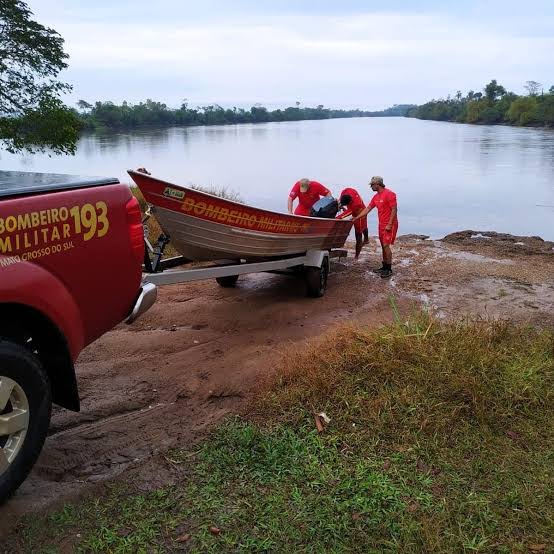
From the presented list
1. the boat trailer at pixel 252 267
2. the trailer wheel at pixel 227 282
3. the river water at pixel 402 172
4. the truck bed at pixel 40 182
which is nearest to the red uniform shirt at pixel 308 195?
the boat trailer at pixel 252 267

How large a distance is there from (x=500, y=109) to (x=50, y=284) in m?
90.9

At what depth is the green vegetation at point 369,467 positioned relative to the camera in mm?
2518

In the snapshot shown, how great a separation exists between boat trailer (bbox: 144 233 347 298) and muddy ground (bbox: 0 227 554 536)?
0.23 meters

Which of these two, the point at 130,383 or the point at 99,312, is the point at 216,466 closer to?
the point at 99,312

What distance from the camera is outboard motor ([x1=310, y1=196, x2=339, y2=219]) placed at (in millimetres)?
7676

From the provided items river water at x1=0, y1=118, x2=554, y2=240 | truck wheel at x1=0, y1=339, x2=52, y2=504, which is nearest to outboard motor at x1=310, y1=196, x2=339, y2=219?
truck wheel at x1=0, y1=339, x2=52, y2=504

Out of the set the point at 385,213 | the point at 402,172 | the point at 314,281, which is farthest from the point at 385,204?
the point at 402,172

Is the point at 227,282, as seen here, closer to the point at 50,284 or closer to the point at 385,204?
the point at 385,204

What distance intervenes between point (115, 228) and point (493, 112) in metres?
90.0

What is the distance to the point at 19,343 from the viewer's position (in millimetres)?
2633

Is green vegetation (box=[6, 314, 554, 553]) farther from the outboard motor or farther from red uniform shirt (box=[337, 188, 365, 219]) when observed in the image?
red uniform shirt (box=[337, 188, 365, 219])

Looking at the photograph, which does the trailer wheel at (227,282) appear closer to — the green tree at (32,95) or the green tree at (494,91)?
the green tree at (32,95)

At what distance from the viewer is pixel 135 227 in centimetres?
315

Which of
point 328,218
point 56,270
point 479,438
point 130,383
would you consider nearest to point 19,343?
point 56,270
